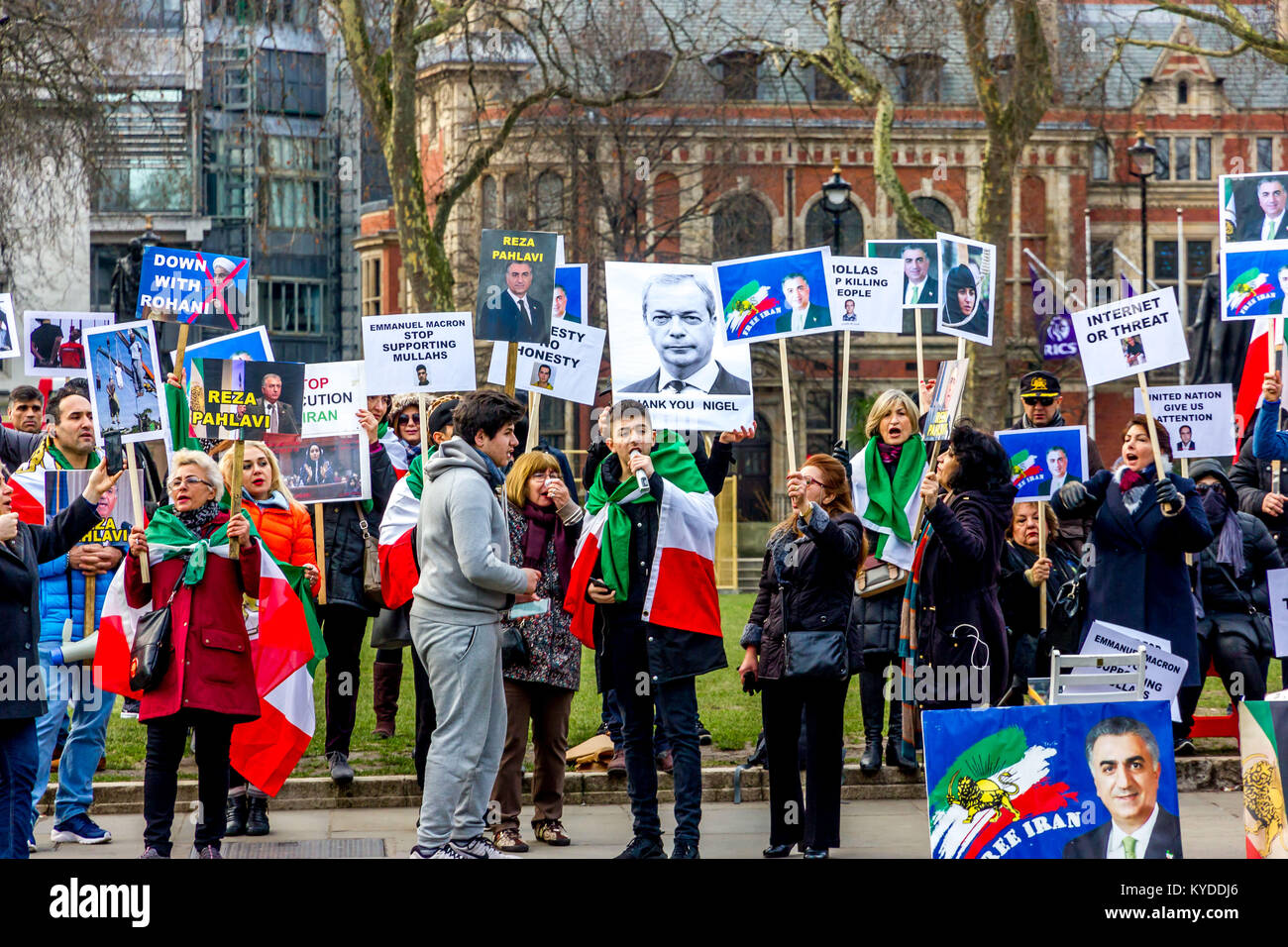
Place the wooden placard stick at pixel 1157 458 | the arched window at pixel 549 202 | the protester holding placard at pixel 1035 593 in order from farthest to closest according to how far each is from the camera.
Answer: the arched window at pixel 549 202 → the protester holding placard at pixel 1035 593 → the wooden placard stick at pixel 1157 458

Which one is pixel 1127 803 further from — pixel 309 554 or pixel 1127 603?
pixel 309 554

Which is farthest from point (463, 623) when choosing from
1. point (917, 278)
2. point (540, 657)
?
point (917, 278)

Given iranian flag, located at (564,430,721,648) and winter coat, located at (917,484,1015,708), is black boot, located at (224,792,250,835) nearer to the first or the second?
iranian flag, located at (564,430,721,648)

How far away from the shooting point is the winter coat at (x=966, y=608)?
8.67 m

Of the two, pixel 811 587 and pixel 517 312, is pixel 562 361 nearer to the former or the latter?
pixel 517 312

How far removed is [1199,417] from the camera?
34.6 ft

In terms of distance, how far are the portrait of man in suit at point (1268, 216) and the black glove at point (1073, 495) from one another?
2343 mm

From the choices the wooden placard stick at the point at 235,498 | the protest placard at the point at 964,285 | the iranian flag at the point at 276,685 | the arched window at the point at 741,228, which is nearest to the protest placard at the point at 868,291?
the protest placard at the point at 964,285

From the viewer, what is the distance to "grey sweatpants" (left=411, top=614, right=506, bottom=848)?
24.4 feet

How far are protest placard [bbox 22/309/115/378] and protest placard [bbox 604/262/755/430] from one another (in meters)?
4.11

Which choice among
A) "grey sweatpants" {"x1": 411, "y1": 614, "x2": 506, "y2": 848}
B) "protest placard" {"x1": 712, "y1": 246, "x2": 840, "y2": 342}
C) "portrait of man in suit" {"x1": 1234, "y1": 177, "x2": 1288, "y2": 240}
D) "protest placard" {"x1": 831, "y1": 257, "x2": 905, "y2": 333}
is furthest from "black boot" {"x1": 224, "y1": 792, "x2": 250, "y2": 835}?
"portrait of man in suit" {"x1": 1234, "y1": 177, "x2": 1288, "y2": 240}

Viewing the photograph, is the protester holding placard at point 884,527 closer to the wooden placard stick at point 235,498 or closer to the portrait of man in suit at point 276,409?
the portrait of man in suit at point 276,409
